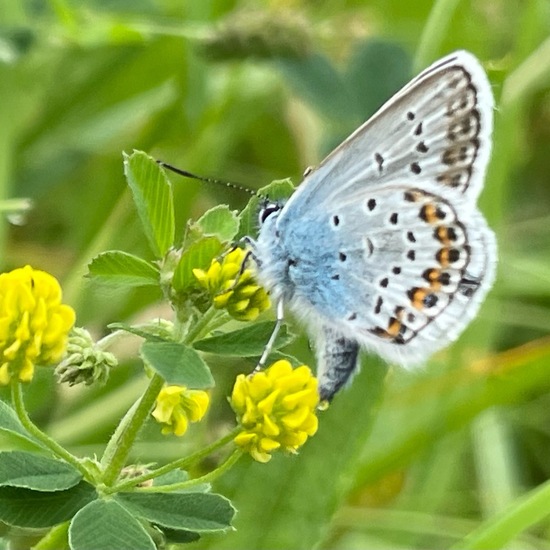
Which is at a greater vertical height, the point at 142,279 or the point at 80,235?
the point at 80,235

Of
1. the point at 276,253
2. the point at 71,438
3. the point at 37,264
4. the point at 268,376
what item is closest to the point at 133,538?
the point at 268,376

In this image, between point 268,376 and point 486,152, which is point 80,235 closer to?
point 486,152

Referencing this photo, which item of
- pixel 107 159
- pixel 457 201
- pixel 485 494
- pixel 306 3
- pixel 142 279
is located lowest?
pixel 485 494

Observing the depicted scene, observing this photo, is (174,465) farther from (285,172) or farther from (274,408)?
(285,172)

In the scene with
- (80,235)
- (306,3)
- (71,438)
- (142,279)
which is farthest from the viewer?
(306,3)

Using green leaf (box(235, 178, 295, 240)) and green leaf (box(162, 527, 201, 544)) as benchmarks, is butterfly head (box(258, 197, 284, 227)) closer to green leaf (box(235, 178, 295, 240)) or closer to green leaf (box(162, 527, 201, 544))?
green leaf (box(235, 178, 295, 240))

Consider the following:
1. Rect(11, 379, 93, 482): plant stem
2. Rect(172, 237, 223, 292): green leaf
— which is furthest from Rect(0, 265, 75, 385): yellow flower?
Rect(172, 237, 223, 292): green leaf

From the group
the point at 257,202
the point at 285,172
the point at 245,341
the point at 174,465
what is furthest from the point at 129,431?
the point at 285,172
